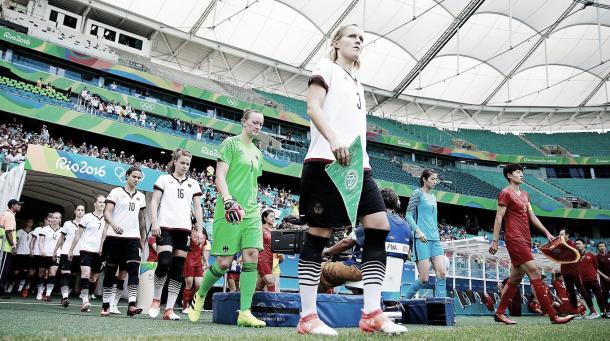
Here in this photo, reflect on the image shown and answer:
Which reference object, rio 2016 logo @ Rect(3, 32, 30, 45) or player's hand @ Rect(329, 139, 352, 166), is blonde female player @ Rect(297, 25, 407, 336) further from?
rio 2016 logo @ Rect(3, 32, 30, 45)

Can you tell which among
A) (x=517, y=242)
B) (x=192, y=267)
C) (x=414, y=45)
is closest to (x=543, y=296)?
(x=517, y=242)

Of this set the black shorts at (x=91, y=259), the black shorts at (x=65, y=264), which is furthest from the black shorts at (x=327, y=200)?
the black shorts at (x=65, y=264)

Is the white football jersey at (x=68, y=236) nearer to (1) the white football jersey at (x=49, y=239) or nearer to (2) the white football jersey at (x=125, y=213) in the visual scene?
(1) the white football jersey at (x=49, y=239)

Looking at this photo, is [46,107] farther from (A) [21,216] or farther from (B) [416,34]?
(B) [416,34]

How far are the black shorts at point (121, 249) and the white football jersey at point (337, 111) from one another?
11.0 feet

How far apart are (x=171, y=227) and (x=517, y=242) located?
395 centimetres

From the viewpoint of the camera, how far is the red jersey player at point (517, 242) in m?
4.94

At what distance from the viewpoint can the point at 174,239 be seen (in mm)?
4980

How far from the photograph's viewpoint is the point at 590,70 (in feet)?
107

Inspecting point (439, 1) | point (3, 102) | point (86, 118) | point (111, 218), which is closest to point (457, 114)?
point (439, 1)

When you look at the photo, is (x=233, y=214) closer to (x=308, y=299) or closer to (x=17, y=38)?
(x=308, y=299)

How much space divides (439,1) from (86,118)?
20630 mm

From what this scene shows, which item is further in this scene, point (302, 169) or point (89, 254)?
point (89, 254)

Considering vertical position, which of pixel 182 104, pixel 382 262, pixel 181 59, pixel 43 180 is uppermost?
pixel 181 59
